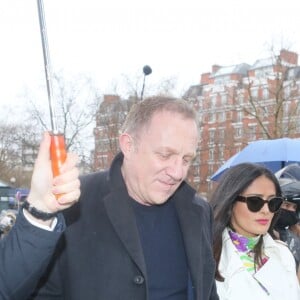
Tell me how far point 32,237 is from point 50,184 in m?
0.16

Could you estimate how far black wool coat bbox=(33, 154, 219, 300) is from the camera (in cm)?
211

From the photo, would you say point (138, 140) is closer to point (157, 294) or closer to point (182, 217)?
point (182, 217)

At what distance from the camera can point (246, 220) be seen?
9.64ft

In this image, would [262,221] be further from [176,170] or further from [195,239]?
[176,170]

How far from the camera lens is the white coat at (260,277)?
277cm

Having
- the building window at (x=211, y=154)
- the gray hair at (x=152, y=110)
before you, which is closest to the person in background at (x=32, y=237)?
the gray hair at (x=152, y=110)

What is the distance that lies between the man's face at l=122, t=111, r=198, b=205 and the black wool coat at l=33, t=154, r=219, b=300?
12cm

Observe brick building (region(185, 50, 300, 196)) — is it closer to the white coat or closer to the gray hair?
the white coat

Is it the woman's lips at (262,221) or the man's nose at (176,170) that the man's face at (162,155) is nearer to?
the man's nose at (176,170)

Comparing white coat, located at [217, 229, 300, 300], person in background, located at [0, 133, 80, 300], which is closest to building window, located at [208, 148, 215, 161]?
white coat, located at [217, 229, 300, 300]

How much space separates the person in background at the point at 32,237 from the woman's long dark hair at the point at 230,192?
5.09ft

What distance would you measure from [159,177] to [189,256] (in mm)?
373

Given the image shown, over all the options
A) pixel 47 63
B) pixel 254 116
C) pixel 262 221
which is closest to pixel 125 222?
pixel 47 63

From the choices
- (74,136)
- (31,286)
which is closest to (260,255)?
(31,286)
